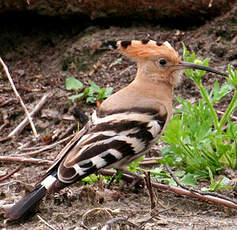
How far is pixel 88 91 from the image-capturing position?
4.05 metres

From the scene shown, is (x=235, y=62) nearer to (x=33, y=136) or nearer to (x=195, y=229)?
(x=33, y=136)

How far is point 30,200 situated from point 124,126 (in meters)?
0.60

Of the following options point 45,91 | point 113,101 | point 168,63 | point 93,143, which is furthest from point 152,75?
point 45,91

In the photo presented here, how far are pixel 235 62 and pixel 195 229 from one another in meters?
1.94

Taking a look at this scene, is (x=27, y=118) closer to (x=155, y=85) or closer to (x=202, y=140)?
(x=155, y=85)

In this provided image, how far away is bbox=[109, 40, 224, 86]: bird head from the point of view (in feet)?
10.6

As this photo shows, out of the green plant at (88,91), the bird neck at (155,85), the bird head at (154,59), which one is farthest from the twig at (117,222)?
the green plant at (88,91)

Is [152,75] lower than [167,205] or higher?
higher

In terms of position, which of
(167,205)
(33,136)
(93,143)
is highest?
(93,143)

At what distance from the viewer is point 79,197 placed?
2.74 metres

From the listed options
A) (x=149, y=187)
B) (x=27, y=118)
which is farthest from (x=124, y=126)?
(x=27, y=118)

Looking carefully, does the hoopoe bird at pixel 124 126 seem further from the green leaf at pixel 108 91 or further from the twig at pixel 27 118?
the twig at pixel 27 118

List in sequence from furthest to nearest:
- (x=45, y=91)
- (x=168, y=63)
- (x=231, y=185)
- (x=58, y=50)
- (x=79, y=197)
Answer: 1. (x=58, y=50)
2. (x=45, y=91)
3. (x=168, y=63)
4. (x=231, y=185)
5. (x=79, y=197)

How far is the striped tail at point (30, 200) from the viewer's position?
249cm
